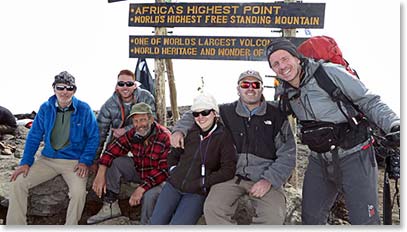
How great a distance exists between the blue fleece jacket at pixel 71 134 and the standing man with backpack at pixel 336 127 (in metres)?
2.00

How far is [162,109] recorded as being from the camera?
19.6 feet

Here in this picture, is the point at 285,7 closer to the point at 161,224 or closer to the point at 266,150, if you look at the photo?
the point at 266,150

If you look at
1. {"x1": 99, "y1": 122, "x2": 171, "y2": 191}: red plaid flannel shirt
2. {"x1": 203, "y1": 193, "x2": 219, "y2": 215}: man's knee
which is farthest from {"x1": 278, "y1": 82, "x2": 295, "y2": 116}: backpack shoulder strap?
{"x1": 99, "y1": 122, "x2": 171, "y2": 191}: red plaid flannel shirt

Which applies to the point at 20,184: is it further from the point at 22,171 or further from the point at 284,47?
the point at 284,47

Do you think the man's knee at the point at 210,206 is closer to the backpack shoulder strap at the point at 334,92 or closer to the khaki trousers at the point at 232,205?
the khaki trousers at the point at 232,205

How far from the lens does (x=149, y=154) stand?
4.14m

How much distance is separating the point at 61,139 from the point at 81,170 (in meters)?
0.42

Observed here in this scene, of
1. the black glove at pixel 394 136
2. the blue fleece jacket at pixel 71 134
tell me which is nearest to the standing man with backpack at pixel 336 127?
the black glove at pixel 394 136

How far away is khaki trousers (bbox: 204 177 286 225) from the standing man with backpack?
1.16 ft

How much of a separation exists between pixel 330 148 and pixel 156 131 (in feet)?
5.52

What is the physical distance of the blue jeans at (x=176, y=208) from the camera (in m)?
3.63

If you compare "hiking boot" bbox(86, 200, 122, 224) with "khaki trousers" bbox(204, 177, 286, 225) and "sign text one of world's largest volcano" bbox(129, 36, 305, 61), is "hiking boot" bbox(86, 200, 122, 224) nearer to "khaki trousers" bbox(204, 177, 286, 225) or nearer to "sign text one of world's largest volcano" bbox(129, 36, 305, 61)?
"khaki trousers" bbox(204, 177, 286, 225)

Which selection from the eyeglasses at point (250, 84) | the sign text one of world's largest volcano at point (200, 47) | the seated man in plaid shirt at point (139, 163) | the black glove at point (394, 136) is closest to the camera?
the black glove at point (394, 136)

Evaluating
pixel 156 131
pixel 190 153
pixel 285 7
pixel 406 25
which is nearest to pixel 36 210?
pixel 156 131
